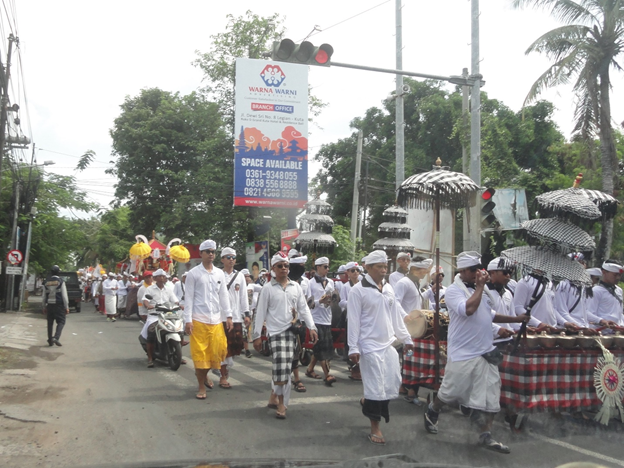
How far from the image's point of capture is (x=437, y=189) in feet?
25.1

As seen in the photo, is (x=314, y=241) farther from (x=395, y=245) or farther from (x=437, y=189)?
(x=437, y=189)

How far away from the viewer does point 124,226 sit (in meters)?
47.4

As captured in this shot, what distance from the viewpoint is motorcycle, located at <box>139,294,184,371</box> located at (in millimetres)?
10328

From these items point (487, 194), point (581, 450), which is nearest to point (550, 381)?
point (581, 450)

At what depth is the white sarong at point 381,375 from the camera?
5.77 meters

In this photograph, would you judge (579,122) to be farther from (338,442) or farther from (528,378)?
(338,442)

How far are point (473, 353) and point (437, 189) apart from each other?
261 centimetres

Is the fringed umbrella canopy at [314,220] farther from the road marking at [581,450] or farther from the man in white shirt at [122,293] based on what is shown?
the man in white shirt at [122,293]

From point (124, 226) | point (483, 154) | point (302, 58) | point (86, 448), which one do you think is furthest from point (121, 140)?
point (86, 448)

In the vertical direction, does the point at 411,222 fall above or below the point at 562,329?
above

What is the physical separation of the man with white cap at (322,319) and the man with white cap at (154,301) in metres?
2.67

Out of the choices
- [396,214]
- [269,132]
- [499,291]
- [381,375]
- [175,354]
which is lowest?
[175,354]

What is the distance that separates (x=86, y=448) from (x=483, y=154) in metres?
12.8

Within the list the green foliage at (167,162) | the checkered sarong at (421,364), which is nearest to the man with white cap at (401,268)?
the checkered sarong at (421,364)
